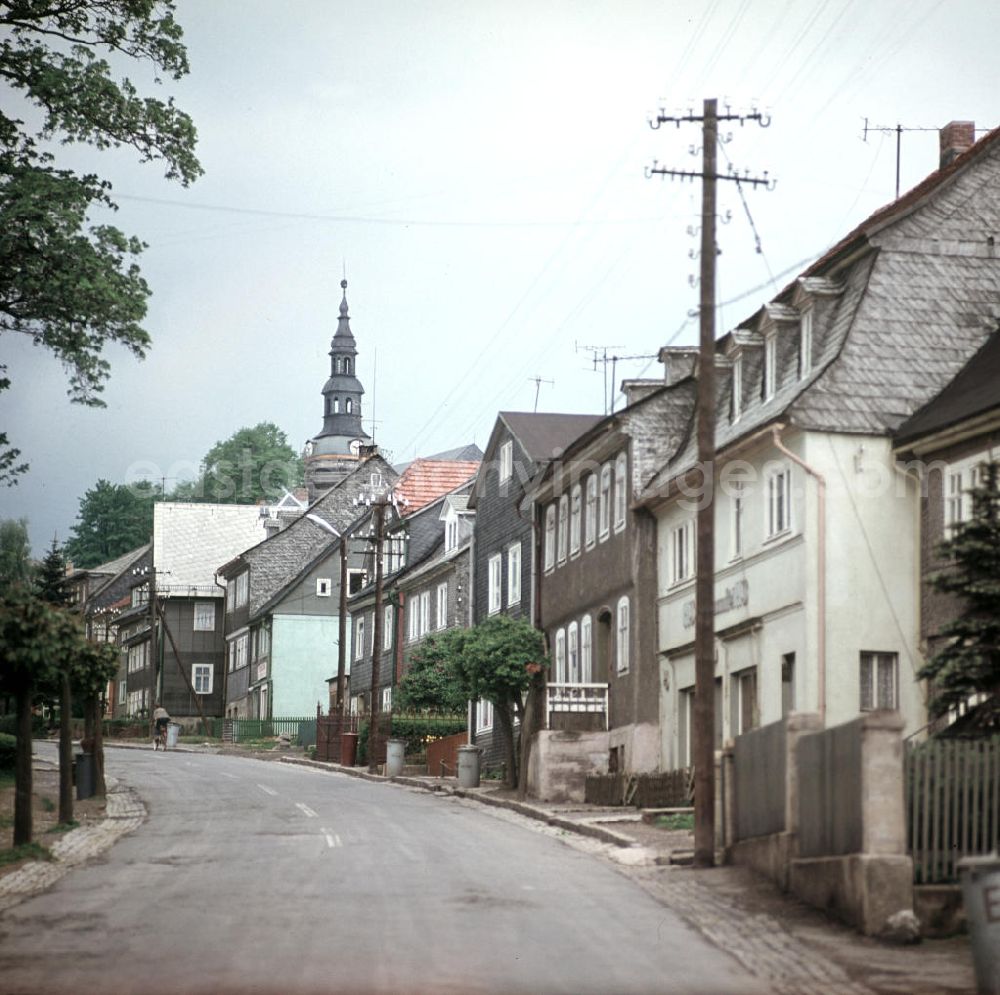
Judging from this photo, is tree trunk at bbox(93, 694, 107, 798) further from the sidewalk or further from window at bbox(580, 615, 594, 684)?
the sidewalk

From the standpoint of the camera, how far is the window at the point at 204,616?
3693 inches

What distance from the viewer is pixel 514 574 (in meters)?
48.4

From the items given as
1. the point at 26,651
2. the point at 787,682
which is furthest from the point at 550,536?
the point at 26,651

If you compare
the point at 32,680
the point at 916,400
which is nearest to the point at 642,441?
the point at 916,400

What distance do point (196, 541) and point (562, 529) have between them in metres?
56.9

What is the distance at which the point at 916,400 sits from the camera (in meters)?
30.0

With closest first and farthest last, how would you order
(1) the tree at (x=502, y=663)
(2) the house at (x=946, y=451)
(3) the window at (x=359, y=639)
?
1. (2) the house at (x=946, y=451)
2. (1) the tree at (x=502, y=663)
3. (3) the window at (x=359, y=639)

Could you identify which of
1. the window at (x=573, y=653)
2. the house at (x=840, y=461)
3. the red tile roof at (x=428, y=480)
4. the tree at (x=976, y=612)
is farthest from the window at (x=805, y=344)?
the red tile roof at (x=428, y=480)

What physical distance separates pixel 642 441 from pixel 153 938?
22456 millimetres

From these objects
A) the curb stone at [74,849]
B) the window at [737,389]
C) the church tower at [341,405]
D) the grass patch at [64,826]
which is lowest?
the curb stone at [74,849]

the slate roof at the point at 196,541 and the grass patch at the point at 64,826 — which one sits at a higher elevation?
the slate roof at the point at 196,541

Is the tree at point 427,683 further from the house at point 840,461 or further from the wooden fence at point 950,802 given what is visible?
the wooden fence at point 950,802

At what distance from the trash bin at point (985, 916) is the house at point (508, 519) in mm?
30742

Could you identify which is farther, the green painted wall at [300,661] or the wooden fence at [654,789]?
the green painted wall at [300,661]
